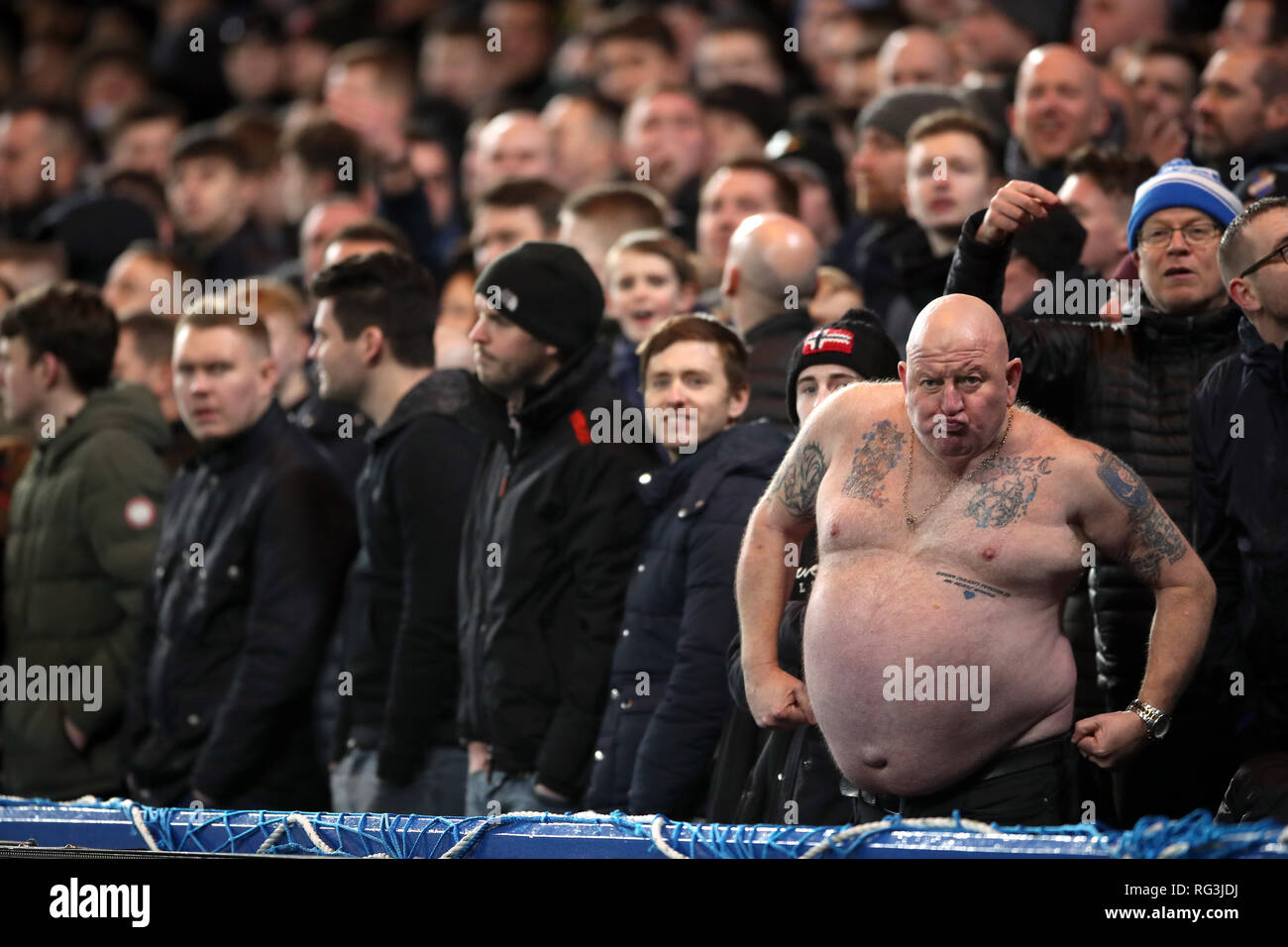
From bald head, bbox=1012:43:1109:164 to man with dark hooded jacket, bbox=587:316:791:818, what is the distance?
2500mm

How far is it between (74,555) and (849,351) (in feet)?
11.0

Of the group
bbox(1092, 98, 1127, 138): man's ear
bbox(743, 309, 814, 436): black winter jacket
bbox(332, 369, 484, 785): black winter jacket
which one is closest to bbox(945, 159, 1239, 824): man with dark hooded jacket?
bbox(743, 309, 814, 436): black winter jacket

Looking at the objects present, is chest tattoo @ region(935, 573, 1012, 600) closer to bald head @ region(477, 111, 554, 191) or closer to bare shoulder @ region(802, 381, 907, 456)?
bare shoulder @ region(802, 381, 907, 456)

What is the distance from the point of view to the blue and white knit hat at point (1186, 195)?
205 inches

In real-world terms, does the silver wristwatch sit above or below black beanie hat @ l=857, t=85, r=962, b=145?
below

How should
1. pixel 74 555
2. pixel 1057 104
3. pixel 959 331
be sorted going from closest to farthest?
pixel 959 331, pixel 74 555, pixel 1057 104

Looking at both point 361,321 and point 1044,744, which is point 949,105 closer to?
point 361,321

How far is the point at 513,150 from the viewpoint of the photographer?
378 inches

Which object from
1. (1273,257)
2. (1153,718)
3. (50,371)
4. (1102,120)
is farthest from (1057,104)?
(50,371)

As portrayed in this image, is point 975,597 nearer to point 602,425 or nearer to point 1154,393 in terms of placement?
point 1154,393

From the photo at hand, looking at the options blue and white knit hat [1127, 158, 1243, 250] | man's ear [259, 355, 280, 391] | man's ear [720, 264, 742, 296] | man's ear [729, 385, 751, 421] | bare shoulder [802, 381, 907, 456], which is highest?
blue and white knit hat [1127, 158, 1243, 250]

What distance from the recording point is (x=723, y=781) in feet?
16.9

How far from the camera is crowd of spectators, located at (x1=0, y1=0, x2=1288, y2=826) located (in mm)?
5113
